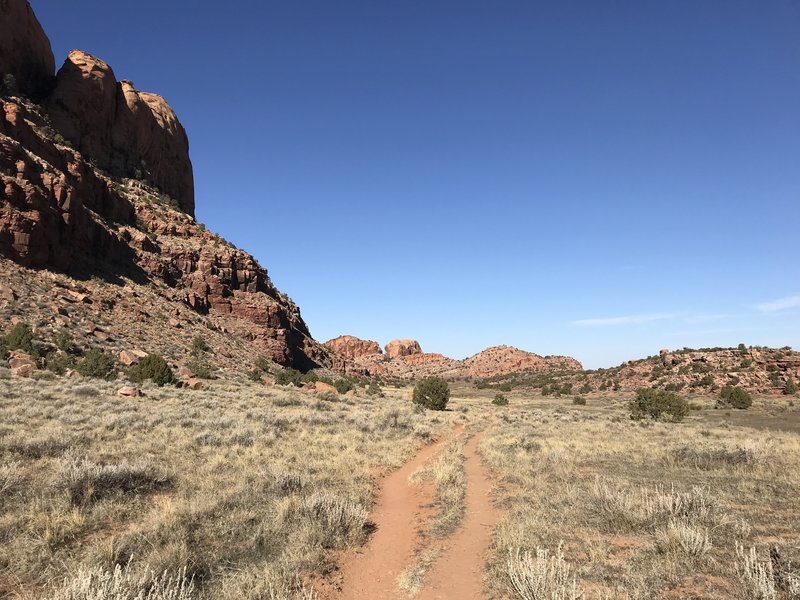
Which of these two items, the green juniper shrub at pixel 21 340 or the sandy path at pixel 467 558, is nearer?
the sandy path at pixel 467 558

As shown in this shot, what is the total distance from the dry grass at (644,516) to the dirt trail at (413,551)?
0.39 metres

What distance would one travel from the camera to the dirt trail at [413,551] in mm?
5898

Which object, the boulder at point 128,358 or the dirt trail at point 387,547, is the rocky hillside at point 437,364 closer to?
the boulder at point 128,358

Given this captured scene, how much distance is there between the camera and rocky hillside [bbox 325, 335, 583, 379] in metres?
111

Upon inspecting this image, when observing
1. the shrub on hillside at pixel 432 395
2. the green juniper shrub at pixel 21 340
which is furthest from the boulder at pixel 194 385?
the shrub on hillside at pixel 432 395

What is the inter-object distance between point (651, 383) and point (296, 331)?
51.5m

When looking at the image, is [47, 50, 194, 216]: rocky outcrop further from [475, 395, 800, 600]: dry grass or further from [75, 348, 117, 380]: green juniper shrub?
[475, 395, 800, 600]: dry grass

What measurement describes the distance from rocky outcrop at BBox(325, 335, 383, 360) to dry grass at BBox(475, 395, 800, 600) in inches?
6222

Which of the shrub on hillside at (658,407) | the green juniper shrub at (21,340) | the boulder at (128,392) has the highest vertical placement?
the green juniper shrub at (21,340)

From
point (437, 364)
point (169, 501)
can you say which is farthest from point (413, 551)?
point (437, 364)

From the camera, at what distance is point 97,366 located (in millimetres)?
27328

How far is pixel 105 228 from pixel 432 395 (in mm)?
41846

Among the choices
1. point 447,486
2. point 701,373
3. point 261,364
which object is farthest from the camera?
point 701,373

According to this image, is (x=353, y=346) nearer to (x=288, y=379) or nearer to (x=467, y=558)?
(x=288, y=379)
